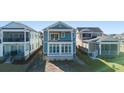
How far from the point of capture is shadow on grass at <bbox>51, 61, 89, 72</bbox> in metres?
10.1

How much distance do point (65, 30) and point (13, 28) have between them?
272cm

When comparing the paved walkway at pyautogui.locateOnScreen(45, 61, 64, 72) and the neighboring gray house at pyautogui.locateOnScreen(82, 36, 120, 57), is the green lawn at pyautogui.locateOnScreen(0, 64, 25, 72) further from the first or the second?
the neighboring gray house at pyautogui.locateOnScreen(82, 36, 120, 57)

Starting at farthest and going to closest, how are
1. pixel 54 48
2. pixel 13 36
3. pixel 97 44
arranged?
pixel 54 48 < pixel 97 44 < pixel 13 36

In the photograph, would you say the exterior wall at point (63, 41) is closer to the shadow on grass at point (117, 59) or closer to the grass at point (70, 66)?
the grass at point (70, 66)

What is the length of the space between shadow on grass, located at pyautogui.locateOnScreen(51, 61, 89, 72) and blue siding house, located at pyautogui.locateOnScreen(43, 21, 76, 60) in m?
0.37

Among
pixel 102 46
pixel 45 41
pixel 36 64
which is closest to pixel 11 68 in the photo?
pixel 36 64

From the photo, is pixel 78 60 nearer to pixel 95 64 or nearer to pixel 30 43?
pixel 95 64

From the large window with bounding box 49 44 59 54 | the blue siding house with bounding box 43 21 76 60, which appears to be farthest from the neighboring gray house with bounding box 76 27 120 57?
the large window with bounding box 49 44 59 54

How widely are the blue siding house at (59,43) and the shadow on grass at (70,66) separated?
37cm

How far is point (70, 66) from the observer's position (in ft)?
34.8

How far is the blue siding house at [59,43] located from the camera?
1153 centimetres

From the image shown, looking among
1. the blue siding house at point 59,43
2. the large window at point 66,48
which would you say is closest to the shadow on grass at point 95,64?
the blue siding house at point 59,43

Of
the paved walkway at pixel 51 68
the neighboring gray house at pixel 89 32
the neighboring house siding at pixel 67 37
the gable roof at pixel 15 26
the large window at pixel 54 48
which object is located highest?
the gable roof at pixel 15 26

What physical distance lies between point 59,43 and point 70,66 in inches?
78.3
